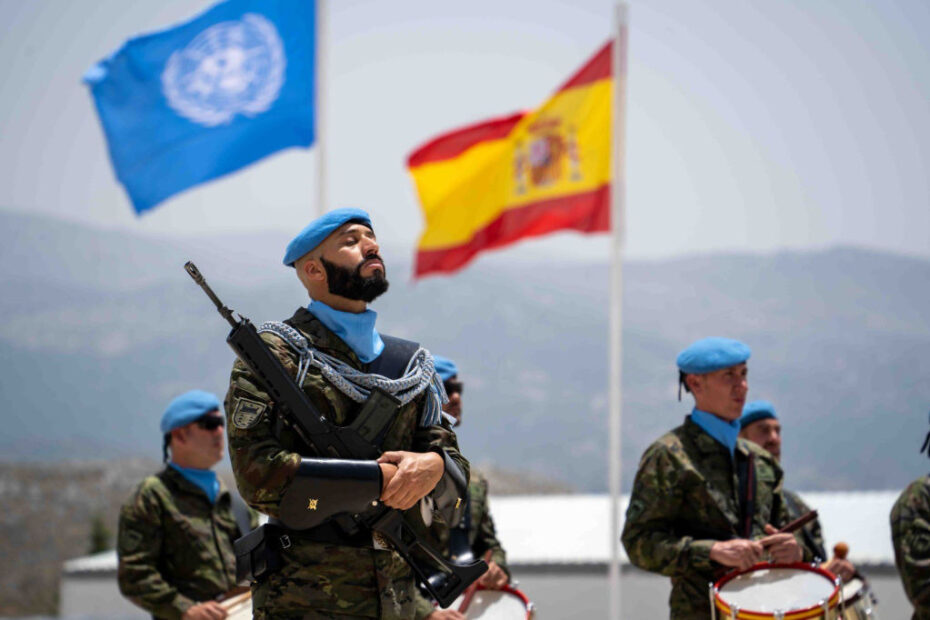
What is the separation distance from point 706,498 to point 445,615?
4.17 feet

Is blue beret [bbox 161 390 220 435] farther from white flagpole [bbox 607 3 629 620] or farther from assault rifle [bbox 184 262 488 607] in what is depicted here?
white flagpole [bbox 607 3 629 620]

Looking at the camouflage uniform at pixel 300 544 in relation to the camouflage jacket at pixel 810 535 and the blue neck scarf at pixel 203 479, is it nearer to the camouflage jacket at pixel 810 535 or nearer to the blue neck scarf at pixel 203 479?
the blue neck scarf at pixel 203 479

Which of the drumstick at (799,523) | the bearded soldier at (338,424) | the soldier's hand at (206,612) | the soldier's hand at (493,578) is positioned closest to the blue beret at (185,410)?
the soldier's hand at (206,612)

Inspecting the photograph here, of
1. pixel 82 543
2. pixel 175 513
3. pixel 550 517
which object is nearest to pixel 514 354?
pixel 82 543

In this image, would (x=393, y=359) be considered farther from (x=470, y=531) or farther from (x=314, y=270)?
(x=470, y=531)

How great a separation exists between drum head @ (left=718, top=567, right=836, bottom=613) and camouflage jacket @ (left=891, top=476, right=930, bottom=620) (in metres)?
1.03

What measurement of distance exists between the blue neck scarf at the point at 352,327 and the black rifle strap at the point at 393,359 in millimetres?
25

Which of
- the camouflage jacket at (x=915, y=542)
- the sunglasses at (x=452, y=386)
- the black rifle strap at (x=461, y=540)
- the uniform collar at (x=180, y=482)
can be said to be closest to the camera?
the camouflage jacket at (x=915, y=542)

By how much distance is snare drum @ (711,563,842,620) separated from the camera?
4191 millimetres

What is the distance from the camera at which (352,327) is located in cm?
349

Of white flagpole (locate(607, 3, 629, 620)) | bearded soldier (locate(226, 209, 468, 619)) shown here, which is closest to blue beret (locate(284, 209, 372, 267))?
bearded soldier (locate(226, 209, 468, 619))

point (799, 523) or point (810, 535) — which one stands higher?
point (799, 523)

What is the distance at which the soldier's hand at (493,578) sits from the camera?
5.01m

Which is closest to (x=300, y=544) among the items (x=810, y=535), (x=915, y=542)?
(x=915, y=542)
